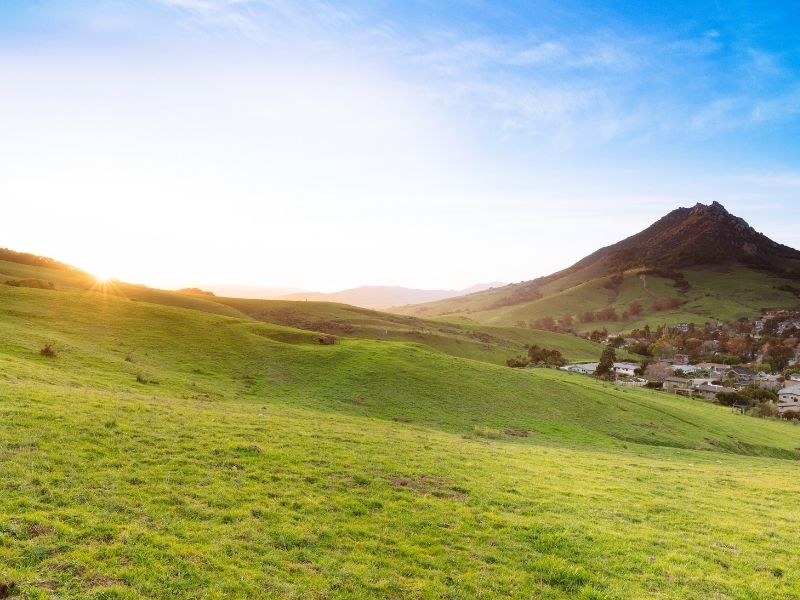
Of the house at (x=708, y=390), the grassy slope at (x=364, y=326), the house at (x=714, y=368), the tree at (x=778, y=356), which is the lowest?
the house at (x=708, y=390)

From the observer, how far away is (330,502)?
16531 millimetres

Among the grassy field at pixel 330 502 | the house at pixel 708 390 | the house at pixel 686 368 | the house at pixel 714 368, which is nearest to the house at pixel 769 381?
the house at pixel 714 368

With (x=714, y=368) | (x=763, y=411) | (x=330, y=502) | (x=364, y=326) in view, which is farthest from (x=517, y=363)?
(x=714, y=368)

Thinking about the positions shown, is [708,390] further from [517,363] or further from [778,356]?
[778,356]

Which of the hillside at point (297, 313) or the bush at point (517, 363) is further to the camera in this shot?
the bush at point (517, 363)

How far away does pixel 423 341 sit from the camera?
314 feet

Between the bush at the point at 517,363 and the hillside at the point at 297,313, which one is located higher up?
the hillside at the point at 297,313

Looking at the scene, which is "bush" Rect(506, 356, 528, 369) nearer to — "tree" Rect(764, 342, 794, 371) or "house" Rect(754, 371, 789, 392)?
"house" Rect(754, 371, 789, 392)

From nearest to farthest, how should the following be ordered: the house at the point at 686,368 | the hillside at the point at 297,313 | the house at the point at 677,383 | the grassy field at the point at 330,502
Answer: the grassy field at the point at 330,502 → the hillside at the point at 297,313 → the house at the point at 677,383 → the house at the point at 686,368

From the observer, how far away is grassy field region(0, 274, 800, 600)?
39.3ft

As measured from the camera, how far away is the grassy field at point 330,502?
12.0m

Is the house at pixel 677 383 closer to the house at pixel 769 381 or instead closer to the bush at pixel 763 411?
the house at pixel 769 381

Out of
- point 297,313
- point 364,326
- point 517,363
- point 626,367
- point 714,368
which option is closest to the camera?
point 517,363

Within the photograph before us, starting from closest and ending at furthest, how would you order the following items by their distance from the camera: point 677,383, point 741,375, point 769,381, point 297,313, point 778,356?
point 297,313 → point 677,383 → point 769,381 → point 741,375 → point 778,356
